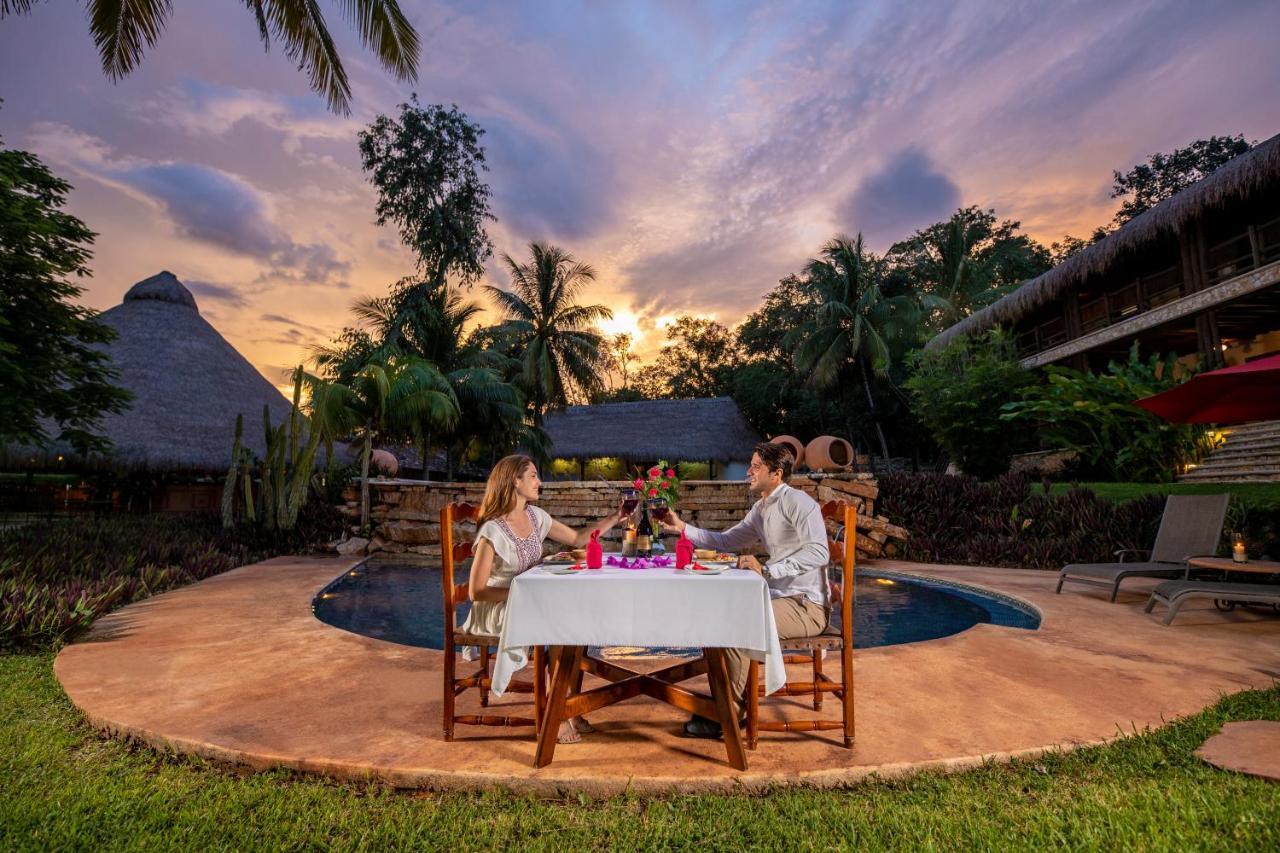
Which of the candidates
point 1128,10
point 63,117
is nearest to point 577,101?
Answer: point 63,117

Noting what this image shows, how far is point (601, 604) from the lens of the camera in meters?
2.12

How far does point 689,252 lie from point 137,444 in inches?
520

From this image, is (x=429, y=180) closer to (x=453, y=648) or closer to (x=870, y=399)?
(x=870, y=399)

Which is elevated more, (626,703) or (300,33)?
(300,33)

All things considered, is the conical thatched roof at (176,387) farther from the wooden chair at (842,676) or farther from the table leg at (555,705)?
the wooden chair at (842,676)

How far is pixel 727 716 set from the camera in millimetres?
2205

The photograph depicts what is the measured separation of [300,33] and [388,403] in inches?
306

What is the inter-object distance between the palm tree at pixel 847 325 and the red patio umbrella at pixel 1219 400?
16639 mm

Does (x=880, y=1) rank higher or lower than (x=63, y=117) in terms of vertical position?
higher

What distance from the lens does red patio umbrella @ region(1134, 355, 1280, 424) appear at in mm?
4379

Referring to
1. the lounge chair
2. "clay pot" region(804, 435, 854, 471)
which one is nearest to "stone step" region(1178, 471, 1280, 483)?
the lounge chair

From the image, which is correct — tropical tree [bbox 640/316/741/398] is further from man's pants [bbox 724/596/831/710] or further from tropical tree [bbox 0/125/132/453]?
man's pants [bbox 724/596/831/710]

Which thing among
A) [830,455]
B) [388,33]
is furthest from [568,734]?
[830,455]

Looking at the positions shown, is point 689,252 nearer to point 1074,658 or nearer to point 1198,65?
point 1198,65
